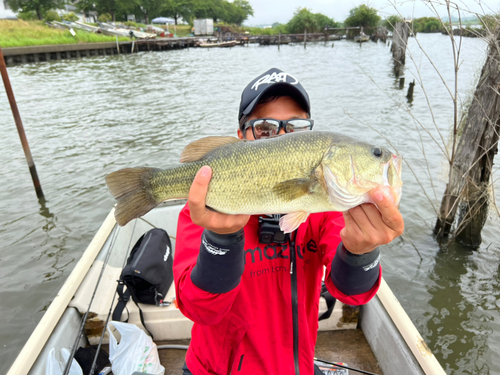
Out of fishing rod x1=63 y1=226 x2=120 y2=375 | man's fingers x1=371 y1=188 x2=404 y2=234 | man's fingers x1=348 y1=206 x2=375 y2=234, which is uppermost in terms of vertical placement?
man's fingers x1=371 y1=188 x2=404 y2=234

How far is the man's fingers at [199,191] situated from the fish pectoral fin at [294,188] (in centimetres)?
35

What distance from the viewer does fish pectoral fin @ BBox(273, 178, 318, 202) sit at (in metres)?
1.56

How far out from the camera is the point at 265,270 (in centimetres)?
202

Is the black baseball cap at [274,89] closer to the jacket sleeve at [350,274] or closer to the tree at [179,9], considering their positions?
the jacket sleeve at [350,274]

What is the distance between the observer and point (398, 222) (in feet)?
4.66

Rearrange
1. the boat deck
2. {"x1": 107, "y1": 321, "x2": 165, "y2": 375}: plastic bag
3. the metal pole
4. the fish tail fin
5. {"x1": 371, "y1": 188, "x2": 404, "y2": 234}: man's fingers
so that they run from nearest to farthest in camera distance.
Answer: {"x1": 371, "y1": 188, "x2": 404, "y2": 234}: man's fingers, the fish tail fin, {"x1": 107, "y1": 321, "x2": 165, "y2": 375}: plastic bag, the boat deck, the metal pole

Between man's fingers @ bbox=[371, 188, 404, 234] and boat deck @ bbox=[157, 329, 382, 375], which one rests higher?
man's fingers @ bbox=[371, 188, 404, 234]

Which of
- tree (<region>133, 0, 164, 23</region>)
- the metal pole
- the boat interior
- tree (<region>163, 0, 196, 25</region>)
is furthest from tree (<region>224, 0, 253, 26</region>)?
the boat interior

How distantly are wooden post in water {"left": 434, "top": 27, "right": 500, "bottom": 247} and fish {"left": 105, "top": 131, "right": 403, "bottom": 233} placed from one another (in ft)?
12.5

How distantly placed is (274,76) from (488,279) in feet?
17.9

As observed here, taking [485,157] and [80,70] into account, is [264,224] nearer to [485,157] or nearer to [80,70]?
[485,157]

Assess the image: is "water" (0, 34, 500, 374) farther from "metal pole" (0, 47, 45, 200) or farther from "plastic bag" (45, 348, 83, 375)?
"plastic bag" (45, 348, 83, 375)

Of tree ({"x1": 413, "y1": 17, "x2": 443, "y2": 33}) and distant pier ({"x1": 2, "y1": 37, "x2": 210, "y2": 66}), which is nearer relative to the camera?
tree ({"x1": 413, "y1": 17, "x2": 443, "y2": 33})

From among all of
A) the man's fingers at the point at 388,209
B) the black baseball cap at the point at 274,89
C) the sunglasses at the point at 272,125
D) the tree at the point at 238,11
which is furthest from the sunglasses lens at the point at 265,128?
the tree at the point at 238,11
